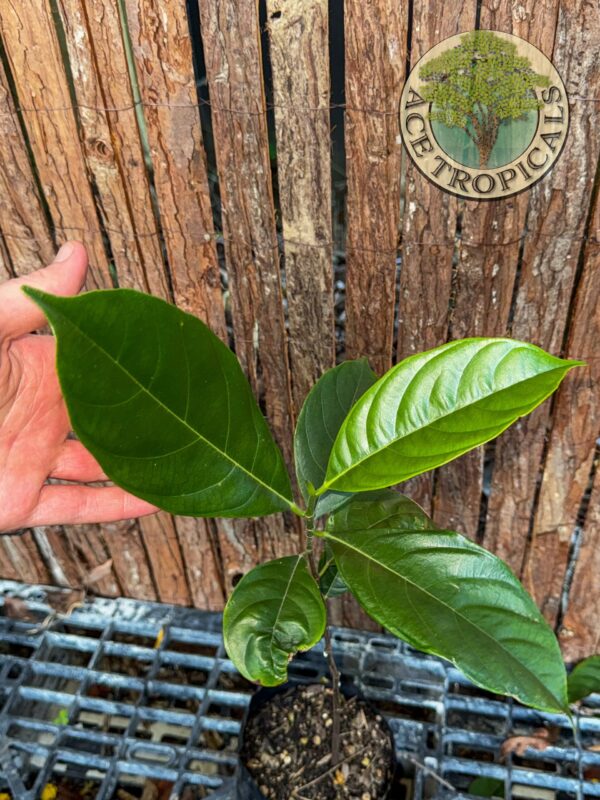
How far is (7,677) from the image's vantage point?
212 cm

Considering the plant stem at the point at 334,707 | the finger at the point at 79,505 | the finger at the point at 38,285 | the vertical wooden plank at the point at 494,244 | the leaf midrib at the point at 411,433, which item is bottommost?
the plant stem at the point at 334,707

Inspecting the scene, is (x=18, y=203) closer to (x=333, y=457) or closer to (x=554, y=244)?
(x=333, y=457)

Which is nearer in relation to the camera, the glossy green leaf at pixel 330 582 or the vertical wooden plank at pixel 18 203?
the glossy green leaf at pixel 330 582

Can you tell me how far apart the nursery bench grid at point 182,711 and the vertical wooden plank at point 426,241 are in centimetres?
92

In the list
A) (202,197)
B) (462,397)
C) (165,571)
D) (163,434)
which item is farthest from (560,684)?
(165,571)

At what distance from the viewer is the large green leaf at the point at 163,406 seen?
882 millimetres

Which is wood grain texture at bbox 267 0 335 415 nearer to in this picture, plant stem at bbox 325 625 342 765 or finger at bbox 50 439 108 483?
finger at bbox 50 439 108 483

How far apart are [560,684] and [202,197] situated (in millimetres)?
1111

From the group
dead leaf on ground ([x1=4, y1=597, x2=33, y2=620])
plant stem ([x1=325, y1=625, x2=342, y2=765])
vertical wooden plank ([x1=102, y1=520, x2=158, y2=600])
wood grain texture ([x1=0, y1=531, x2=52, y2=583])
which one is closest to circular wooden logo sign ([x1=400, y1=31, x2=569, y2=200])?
plant stem ([x1=325, y1=625, x2=342, y2=765])

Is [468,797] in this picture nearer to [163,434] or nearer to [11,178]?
[163,434]

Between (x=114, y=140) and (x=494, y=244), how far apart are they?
0.78 meters

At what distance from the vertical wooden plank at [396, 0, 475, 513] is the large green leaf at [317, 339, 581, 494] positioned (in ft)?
1.82

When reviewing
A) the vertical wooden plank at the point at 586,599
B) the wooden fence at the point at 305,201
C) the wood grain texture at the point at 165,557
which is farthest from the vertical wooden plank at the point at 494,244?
the wood grain texture at the point at 165,557

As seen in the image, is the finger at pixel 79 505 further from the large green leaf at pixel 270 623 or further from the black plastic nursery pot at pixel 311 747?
the large green leaf at pixel 270 623
